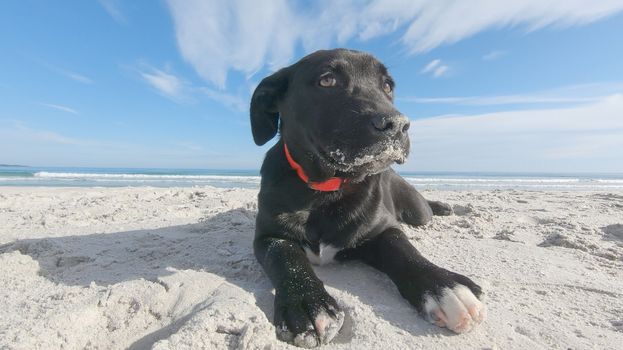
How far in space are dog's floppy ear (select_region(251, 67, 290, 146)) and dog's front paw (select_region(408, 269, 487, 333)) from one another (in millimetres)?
1841

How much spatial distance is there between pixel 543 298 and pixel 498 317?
54 cm

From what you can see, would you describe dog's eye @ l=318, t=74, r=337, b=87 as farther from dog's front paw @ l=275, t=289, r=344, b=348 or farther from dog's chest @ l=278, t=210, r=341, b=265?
dog's front paw @ l=275, t=289, r=344, b=348

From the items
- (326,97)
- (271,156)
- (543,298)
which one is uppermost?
(326,97)

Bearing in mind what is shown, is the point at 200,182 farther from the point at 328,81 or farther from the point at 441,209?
the point at 328,81

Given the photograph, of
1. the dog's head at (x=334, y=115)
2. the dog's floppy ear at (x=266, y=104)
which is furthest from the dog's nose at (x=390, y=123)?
the dog's floppy ear at (x=266, y=104)

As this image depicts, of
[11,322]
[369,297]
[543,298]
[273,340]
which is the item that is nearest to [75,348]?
[11,322]

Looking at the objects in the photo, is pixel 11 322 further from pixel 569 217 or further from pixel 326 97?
pixel 569 217

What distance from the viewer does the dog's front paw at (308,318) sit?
1.59m

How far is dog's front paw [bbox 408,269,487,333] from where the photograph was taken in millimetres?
→ 1707

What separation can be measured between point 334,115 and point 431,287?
120 cm

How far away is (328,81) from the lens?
107 inches

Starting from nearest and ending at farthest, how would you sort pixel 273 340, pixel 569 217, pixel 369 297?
pixel 273 340 → pixel 369 297 → pixel 569 217


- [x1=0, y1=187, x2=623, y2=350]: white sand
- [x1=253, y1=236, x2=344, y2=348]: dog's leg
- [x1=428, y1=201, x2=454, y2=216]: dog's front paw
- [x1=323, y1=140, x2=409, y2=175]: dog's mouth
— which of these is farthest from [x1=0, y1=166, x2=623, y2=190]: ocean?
[x1=253, y1=236, x2=344, y2=348]: dog's leg

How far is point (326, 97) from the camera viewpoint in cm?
262
